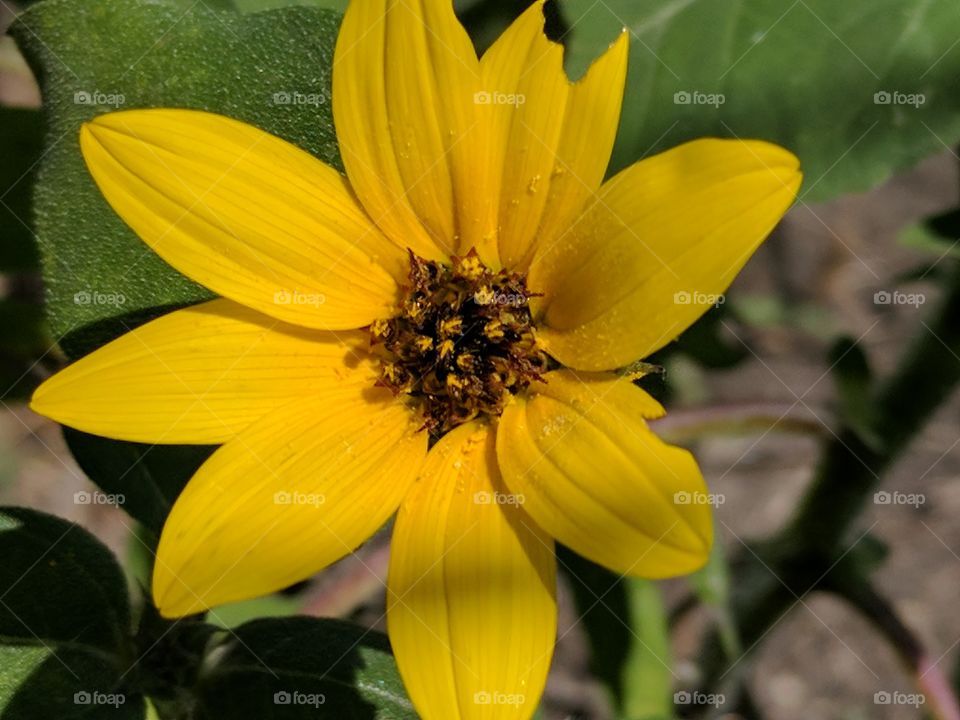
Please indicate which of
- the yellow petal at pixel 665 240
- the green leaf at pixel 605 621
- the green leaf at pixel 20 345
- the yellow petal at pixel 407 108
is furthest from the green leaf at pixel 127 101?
the green leaf at pixel 605 621

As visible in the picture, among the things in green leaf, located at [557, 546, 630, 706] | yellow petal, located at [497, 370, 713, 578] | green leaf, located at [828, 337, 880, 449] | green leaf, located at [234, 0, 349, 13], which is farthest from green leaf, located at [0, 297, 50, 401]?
green leaf, located at [828, 337, 880, 449]

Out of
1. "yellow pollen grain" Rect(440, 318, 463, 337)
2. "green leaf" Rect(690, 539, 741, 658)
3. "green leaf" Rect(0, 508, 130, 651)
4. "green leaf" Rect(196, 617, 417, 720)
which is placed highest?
"yellow pollen grain" Rect(440, 318, 463, 337)

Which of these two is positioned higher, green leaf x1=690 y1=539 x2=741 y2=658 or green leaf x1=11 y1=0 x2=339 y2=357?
green leaf x1=11 y1=0 x2=339 y2=357

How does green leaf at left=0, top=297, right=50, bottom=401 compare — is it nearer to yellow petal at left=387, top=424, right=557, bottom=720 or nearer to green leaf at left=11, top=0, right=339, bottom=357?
green leaf at left=11, top=0, right=339, bottom=357

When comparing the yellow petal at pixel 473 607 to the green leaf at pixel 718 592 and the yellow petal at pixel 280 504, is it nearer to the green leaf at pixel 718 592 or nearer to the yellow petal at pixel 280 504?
the yellow petal at pixel 280 504

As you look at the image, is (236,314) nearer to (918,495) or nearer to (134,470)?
(134,470)

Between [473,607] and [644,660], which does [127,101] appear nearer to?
[473,607]
